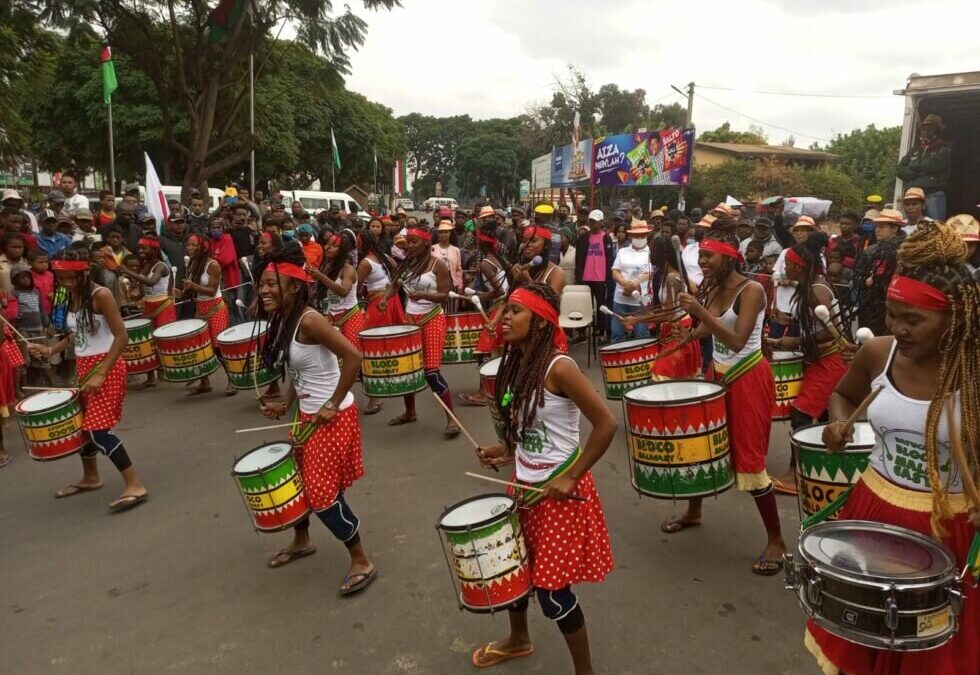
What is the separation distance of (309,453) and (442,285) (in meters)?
3.16

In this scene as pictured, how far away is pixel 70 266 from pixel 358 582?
3.18 meters

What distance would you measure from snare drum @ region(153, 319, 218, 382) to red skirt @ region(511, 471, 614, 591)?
213 inches

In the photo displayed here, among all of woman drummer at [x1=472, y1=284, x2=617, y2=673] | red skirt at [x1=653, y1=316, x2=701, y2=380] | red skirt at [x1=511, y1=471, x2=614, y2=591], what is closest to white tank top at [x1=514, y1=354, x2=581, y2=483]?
woman drummer at [x1=472, y1=284, x2=617, y2=673]

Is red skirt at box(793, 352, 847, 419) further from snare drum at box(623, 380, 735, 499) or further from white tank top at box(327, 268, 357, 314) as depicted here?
white tank top at box(327, 268, 357, 314)

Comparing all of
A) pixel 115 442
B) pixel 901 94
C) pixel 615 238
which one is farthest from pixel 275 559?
pixel 901 94

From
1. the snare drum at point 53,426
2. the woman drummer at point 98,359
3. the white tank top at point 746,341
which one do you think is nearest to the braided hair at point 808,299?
the white tank top at point 746,341

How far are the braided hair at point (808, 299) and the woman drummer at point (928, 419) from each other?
9.36ft

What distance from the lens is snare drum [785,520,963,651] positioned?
1950 mm

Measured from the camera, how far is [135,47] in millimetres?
18531

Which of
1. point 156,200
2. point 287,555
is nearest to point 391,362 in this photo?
point 287,555

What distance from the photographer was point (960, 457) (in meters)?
2.04

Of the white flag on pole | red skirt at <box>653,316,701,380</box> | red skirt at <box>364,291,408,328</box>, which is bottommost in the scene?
red skirt at <box>653,316,701,380</box>

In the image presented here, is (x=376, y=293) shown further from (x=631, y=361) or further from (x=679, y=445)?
(x=679, y=445)

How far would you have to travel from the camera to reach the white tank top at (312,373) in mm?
3799
